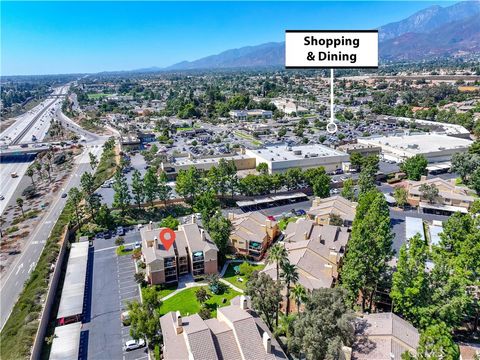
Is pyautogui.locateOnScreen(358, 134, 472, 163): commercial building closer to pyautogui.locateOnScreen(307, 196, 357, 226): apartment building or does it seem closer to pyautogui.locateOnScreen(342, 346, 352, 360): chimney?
pyautogui.locateOnScreen(307, 196, 357, 226): apartment building

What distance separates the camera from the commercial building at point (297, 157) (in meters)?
76.9

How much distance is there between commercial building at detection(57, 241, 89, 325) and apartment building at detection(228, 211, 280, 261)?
1909cm

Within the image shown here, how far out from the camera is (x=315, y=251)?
136ft

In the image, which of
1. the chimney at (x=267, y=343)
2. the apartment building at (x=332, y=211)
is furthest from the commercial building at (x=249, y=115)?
the chimney at (x=267, y=343)

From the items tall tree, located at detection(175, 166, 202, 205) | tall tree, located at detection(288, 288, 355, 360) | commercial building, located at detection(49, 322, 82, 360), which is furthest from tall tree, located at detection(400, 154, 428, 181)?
commercial building, located at detection(49, 322, 82, 360)

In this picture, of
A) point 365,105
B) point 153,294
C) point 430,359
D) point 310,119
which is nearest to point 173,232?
point 153,294

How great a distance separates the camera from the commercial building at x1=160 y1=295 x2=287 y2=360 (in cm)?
2647

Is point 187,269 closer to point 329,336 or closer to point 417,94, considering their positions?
point 329,336

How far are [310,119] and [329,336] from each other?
130 metres

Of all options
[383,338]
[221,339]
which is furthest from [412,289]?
[221,339]

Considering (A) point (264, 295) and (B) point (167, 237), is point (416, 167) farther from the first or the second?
(A) point (264, 295)

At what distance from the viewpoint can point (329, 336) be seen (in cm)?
2650

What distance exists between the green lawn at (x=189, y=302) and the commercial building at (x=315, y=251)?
541cm

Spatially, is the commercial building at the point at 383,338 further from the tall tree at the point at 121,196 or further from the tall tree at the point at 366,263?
the tall tree at the point at 121,196
